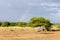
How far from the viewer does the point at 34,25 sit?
59.3 m

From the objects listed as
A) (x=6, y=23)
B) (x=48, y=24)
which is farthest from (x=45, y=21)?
(x=6, y=23)

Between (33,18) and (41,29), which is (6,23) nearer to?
(33,18)

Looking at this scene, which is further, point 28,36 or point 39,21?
point 39,21

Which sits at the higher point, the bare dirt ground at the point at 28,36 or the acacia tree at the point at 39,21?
the acacia tree at the point at 39,21

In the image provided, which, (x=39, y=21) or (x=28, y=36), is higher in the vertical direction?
(x=39, y=21)

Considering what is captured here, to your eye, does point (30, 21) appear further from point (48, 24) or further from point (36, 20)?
point (48, 24)

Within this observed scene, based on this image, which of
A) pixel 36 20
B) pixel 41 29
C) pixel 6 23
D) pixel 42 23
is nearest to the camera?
pixel 41 29

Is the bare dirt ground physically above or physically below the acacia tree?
below

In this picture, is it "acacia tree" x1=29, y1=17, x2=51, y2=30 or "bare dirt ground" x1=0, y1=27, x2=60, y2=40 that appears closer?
"bare dirt ground" x1=0, y1=27, x2=60, y2=40

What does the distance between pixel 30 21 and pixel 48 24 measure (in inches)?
240

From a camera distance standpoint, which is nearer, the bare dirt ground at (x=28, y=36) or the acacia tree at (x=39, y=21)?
the bare dirt ground at (x=28, y=36)

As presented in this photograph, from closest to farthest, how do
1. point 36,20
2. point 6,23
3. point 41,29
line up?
point 41,29 → point 36,20 → point 6,23

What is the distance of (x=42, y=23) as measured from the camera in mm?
58906

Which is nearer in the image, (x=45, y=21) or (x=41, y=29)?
(x=41, y=29)
